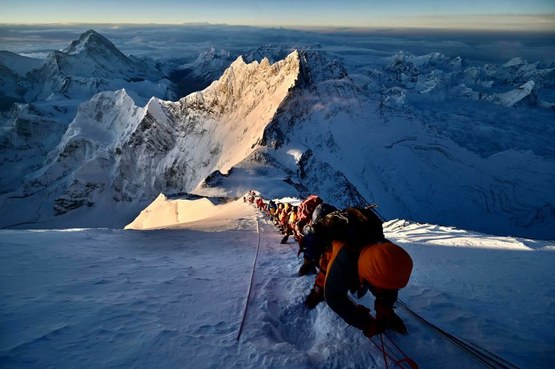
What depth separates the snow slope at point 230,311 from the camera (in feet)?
13.4

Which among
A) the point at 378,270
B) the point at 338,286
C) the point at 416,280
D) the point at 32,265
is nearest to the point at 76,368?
the point at 338,286

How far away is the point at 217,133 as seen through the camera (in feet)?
246

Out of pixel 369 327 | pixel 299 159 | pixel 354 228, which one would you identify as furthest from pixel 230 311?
pixel 299 159

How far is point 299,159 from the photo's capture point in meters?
51.4

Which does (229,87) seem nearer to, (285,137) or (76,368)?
(285,137)

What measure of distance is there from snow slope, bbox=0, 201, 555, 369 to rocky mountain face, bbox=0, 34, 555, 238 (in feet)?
134

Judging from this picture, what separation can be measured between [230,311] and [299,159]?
46578 mm

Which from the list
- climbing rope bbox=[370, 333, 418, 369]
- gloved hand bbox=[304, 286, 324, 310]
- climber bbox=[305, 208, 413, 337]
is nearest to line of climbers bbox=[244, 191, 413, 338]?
climber bbox=[305, 208, 413, 337]

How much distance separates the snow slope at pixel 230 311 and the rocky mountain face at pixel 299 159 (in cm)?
4075

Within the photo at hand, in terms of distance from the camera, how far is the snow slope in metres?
4.07

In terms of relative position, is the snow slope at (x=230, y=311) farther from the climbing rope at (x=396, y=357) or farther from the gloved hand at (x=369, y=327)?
the gloved hand at (x=369, y=327)

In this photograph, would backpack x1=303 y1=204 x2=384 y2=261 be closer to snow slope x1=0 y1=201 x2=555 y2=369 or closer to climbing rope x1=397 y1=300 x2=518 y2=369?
snow slope x1=0 y1=201 x2=555 y2=369

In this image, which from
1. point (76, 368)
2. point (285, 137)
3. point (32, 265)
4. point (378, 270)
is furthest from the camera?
point (285, 137)

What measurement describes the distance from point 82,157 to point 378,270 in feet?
452
